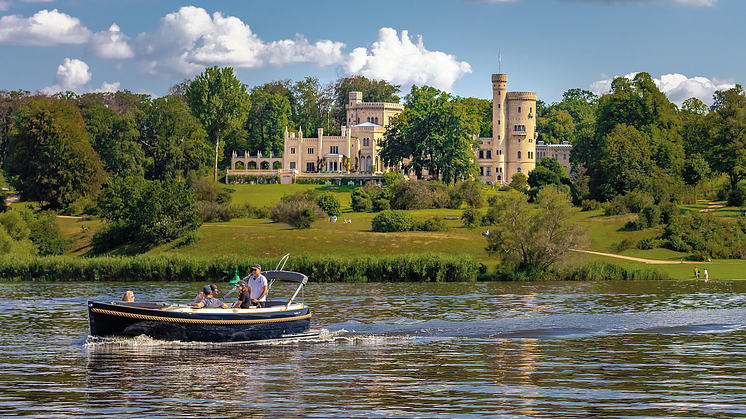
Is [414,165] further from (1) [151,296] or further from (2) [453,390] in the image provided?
(2) [453,390]

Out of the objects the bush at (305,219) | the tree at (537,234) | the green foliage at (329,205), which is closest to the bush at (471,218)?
the bush at (305,219)

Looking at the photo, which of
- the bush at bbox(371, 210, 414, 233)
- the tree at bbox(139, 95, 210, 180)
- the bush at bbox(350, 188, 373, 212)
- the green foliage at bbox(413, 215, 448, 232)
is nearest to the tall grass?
the bush at bbox(371, 210, 414, 233)

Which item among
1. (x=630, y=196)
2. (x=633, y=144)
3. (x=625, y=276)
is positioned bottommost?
(x=625, y=276)

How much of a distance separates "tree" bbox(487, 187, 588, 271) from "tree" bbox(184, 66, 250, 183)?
6812 cm

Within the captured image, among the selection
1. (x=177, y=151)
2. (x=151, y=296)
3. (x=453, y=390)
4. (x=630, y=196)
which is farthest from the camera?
(x=177, y=151)

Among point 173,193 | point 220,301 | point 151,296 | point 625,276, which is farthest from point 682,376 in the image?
point 173,193

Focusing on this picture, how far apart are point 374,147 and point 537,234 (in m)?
92.1

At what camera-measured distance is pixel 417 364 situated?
72.9 ft

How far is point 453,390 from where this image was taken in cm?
1831

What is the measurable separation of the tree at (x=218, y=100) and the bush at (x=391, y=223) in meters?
48.7

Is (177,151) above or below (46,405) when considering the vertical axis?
above

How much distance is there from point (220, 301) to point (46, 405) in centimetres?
942

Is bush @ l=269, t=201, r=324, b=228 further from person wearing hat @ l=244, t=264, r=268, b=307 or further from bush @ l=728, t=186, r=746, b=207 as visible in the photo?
person wearing hat @ l=244, t=264, r=268, b=307

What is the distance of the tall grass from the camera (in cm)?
5141
